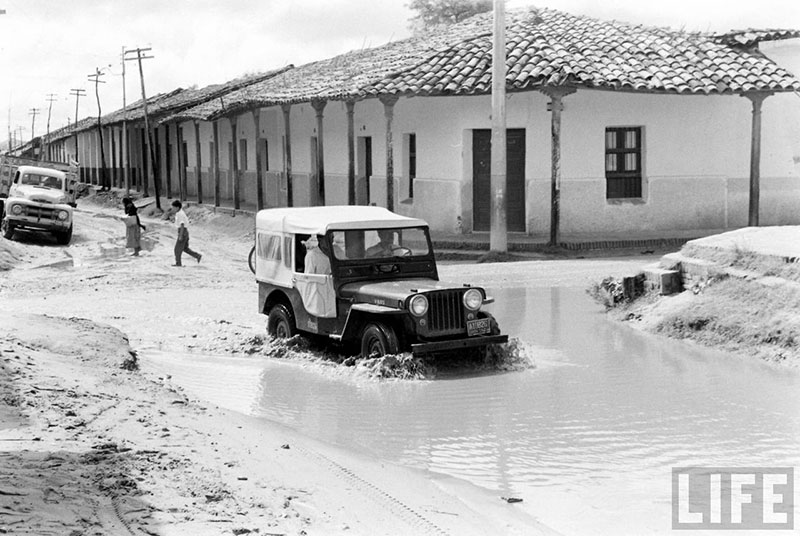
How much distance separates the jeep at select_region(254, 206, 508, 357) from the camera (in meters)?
10.7

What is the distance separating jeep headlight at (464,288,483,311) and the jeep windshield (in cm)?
126

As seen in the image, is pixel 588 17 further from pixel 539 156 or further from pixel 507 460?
pixel 507 460

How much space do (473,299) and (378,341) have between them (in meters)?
1.06

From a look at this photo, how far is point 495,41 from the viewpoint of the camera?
2000 cm

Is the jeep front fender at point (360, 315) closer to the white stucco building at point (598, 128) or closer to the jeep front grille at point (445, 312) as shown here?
the jeep front grille at point (445, 312)

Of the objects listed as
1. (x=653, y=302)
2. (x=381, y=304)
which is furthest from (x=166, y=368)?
(x=653, y=302)

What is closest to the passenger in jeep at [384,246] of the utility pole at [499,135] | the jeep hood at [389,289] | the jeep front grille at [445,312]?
the jeep hood at [389,289]

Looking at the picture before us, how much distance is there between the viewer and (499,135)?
20.2 meters

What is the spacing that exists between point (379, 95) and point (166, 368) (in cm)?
1193

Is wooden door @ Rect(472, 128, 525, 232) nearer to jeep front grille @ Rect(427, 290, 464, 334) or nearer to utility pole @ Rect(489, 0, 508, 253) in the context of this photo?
utility pole @ Rect(489, 0, 508, 253)

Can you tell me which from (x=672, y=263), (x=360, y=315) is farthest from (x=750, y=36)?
(x=360, y=315)

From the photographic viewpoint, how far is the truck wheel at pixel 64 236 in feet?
92.5

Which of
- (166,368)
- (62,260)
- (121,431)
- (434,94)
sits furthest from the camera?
(62,260)

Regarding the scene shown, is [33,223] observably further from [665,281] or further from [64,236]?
[665,281]
